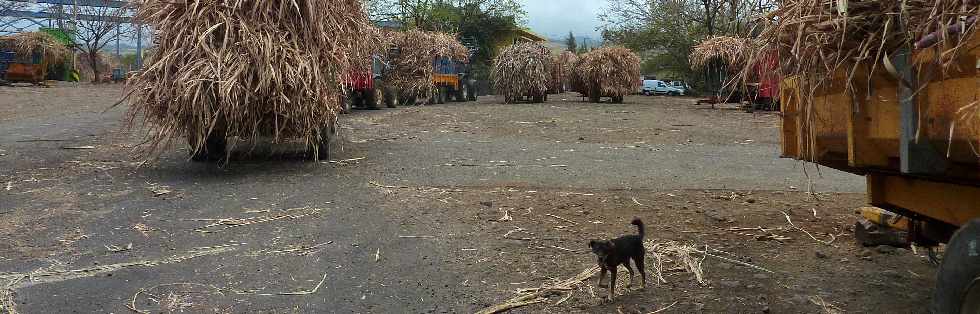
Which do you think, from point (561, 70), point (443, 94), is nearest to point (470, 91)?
point (443, 94)

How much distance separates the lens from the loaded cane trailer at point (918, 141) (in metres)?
2.72

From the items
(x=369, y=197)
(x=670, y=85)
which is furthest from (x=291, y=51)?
(x=670, y=85)

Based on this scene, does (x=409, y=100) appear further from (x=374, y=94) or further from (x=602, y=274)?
(x=602, y=274)

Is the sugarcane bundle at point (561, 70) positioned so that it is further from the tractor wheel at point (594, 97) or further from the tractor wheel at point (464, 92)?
the tractor wheel at point (464, 92)

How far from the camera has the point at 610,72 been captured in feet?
105

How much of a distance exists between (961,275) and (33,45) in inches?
1756

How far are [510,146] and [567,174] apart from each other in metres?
3.70

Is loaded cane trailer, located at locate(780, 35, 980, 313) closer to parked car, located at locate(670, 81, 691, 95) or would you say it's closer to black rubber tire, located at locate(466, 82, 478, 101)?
black rubber tire, located at locate(466, 82, 478, 101)

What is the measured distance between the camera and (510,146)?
1306 centimetres

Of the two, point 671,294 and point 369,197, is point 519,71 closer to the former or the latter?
point 369,197

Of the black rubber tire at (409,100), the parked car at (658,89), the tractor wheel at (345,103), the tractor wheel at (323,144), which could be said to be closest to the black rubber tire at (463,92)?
the black rubber tire at (409,100)

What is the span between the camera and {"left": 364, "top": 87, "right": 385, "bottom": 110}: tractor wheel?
25.9m

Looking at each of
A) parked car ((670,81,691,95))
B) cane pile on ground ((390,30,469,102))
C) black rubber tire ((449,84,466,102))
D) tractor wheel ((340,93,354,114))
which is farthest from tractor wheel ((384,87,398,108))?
parked car ((670,81,691,95))

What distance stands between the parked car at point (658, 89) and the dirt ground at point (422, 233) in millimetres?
44303
